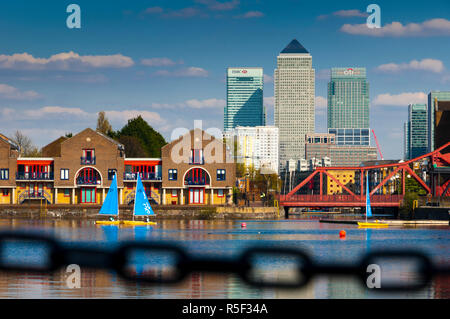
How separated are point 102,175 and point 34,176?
10861 millimetres

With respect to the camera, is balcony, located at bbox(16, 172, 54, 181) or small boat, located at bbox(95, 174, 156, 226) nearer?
small boat, located at bbox(95, 174, 156, 226)

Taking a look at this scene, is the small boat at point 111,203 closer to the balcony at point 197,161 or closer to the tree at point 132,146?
the balcony at point 197,161

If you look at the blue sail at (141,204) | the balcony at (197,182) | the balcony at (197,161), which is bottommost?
the blue sail at (141,204)

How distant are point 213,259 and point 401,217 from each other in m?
142

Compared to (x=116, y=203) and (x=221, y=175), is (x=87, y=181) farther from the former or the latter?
(x=116, y=203)

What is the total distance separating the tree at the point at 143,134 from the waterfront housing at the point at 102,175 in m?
44.8

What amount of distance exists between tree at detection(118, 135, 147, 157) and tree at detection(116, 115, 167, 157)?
30.9ft

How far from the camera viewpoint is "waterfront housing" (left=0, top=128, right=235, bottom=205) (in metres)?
125

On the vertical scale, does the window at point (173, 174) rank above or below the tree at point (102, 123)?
below

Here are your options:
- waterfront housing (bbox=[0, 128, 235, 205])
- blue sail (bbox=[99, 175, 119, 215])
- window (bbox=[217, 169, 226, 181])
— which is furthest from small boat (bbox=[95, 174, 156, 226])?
window (bbox=[217, 169, 226, 181])

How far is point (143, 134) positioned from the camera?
178125 mm

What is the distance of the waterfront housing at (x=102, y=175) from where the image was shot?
125312 millimetres

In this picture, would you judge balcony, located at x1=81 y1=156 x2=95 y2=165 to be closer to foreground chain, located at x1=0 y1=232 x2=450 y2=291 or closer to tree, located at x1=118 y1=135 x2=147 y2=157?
tree, located at x1=118 y1=135 x2=147 y2=157

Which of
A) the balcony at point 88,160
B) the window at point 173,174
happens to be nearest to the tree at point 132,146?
the balcony at point 88,160
